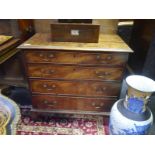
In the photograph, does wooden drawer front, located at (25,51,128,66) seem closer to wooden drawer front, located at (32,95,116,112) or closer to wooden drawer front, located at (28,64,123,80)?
wooden drawer front, located at (28,64,123,80)

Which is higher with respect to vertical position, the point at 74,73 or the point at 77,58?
the point at 77,58

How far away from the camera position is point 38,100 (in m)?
1.72

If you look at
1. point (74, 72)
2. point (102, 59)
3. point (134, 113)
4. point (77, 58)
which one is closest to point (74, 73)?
point (74, 72)

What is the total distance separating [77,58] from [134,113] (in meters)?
0.64

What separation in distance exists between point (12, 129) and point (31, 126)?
84 centimetres

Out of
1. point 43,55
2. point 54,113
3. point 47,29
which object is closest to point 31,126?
point 54,113

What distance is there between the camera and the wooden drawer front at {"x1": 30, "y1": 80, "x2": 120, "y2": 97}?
5.12ft

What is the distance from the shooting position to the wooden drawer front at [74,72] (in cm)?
148

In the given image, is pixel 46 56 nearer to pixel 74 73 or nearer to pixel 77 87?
pixel 74 73

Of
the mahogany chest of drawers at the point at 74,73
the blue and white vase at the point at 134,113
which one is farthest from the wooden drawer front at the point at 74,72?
the blue and white vase at the point at 134,113

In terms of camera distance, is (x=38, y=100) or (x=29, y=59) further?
(x=38, y=100)

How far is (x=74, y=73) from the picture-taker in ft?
4.98

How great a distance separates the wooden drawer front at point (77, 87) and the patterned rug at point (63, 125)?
13.8 inches
